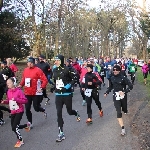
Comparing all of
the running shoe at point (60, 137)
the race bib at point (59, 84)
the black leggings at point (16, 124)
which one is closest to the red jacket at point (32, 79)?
the race bib at point (59, 84)

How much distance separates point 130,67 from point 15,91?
16.4 meters

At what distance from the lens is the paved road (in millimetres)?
7027

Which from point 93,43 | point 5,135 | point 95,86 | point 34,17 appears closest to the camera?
point 5,135

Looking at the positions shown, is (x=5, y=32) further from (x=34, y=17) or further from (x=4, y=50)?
(x=34, y=17)

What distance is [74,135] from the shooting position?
798 cm

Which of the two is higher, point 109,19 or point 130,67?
point 109,19

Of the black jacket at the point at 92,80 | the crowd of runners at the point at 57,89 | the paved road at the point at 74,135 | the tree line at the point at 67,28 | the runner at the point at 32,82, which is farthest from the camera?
the tree line at the point at 67,28

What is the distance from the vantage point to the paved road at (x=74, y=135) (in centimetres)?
703

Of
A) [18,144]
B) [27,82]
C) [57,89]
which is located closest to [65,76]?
[57,89]

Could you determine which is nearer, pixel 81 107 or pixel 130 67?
pixel 81 107

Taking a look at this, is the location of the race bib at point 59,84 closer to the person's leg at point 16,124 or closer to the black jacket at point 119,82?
the person's leg at point 16,124

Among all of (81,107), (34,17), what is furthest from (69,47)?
(81,107)

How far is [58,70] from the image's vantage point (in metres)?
7.78

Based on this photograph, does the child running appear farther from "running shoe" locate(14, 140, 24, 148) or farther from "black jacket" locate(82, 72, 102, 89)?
"black jacket" locate(82, 72, 102, 89)
